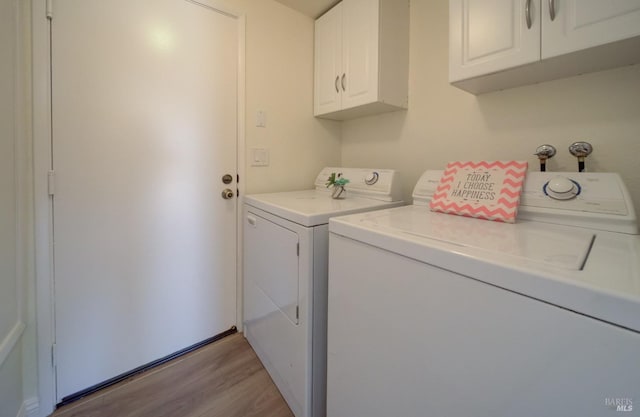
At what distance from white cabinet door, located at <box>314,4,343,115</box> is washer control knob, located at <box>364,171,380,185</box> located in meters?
0.55

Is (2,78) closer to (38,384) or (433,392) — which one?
(38,384)

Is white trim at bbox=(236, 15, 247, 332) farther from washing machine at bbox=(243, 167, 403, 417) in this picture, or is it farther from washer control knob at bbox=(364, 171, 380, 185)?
washer control knob at bbox=(364, 171, 380, 185)

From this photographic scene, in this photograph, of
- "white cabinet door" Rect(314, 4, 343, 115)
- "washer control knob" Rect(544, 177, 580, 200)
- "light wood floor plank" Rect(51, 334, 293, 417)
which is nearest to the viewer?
"washer control knob" Rect(544, 177, 580, 200)

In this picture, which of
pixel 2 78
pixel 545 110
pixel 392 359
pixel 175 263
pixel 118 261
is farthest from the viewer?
pixel 175 263

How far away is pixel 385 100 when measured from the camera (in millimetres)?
1571

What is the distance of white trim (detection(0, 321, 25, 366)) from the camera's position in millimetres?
945

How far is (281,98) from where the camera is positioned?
1877mm

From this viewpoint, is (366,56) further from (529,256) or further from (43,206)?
(43,206)

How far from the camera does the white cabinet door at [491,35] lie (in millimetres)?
959

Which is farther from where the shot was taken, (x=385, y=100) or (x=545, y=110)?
(x=385, y=100)

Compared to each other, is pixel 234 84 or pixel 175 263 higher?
pixel 234 84

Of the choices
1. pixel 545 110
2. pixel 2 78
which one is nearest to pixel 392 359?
pixel 545 110

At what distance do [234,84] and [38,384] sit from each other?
5.92 feet

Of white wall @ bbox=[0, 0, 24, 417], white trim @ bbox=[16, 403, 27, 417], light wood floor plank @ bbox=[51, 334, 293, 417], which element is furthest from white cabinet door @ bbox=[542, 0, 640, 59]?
white trim @ bbox=[16, 403, 27, 417]
